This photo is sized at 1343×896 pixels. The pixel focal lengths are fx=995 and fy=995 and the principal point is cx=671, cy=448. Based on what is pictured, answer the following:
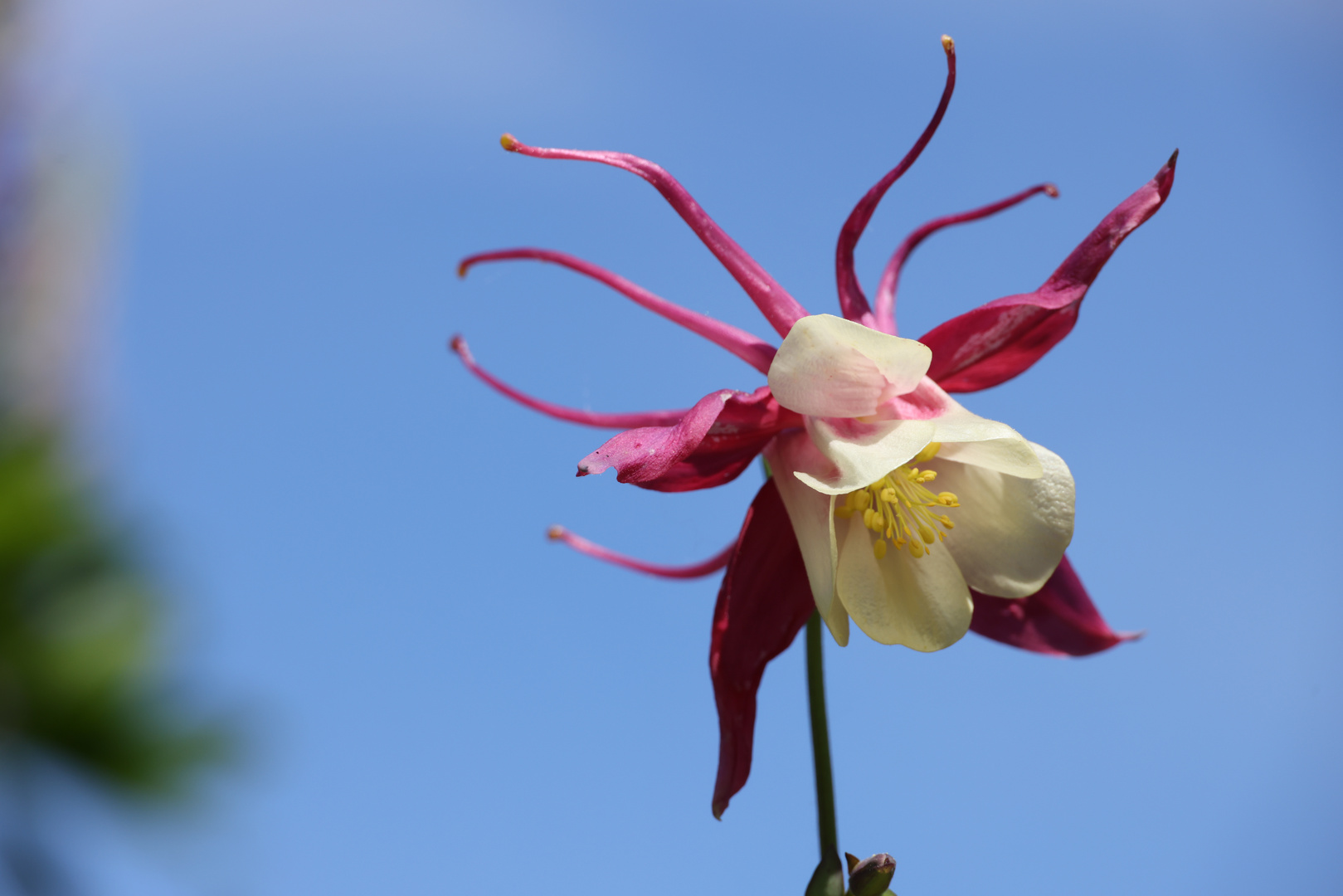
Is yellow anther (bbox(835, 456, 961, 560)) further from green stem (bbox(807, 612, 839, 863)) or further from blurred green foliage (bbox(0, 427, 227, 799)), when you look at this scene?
blurred green foliage (bbox(0, 427, 227, 799))

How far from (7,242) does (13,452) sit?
6.18m

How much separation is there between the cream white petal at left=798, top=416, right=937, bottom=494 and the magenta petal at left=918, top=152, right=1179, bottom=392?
109mm

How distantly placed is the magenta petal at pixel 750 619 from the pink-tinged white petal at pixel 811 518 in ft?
0.11

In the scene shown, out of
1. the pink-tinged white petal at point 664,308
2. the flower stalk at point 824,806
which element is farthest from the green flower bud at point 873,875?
the pink-tinged white petal at point 664,308

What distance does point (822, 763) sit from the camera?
875 millimetres

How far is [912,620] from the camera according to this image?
110 cm

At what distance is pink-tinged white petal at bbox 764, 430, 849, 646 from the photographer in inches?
39.5

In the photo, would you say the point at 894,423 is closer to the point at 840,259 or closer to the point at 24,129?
the point at 840,259

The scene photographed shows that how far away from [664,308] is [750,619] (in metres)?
0.39

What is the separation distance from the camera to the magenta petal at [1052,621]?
1.22m

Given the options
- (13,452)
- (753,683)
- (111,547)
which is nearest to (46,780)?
(111,547)

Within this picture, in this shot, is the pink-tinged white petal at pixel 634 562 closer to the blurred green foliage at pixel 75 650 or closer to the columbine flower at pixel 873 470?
the columbine flower at pixel 873 470

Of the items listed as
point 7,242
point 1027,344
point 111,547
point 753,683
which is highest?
point 7,242

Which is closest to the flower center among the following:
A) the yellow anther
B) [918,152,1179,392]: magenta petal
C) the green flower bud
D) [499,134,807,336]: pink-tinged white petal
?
the yellow anther
